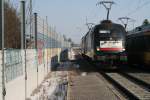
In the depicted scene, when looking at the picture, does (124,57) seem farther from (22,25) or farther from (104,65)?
(22,25)

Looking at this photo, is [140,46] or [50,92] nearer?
[50,92]

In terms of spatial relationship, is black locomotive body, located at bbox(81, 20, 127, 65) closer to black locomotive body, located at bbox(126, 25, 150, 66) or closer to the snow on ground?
black locomotive body, located at bbox(126, 25, 150, 66)

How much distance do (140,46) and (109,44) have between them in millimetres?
2610

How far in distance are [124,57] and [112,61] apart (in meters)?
0.84

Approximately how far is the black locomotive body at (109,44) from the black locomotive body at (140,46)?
52.2 inches

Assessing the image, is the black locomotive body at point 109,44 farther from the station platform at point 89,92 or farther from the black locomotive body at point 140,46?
the station platform at point 89,92

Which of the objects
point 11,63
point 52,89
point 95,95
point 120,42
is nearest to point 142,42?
point 120,42

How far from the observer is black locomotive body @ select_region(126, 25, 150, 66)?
92.5ft

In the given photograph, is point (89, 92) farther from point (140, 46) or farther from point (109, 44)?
point (140, 46)

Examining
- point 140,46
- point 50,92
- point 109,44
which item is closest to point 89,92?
point 50,92

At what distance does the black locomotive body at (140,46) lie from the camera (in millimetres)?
28203

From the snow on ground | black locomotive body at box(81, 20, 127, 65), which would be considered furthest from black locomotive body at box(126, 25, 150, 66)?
the snow on ground

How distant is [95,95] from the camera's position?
52.7 feet

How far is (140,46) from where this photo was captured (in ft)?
99.7
